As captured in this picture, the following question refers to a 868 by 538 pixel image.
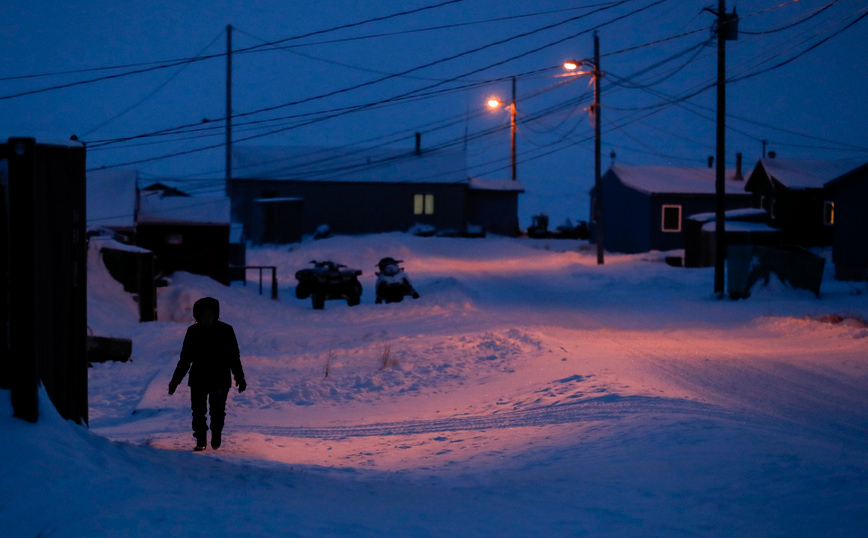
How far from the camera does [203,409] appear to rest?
7512 mm

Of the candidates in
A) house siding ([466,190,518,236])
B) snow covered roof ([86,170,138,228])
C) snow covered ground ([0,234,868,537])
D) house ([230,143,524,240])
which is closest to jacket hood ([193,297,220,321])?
snow covered ground ([0,234,868,537])

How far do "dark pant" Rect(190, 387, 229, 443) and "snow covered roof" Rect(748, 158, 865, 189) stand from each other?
3469cm

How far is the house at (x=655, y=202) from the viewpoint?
42812mm

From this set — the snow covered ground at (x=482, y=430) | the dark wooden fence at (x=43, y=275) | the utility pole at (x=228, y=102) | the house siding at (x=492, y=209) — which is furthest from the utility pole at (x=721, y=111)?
the house siding at (x=492, y=209)

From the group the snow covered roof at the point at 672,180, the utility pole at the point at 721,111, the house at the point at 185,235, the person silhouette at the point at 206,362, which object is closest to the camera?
the person silhouette at the point at 206,362

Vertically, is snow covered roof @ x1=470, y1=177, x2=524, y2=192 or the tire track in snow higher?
snow covered roof @ x1=470, y1=177, x2=524, y2=192

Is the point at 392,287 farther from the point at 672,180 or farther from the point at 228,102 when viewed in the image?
the point at 672,180

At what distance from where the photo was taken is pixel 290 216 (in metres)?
49.7

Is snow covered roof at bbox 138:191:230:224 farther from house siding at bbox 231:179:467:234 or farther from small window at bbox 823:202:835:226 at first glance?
small window at bbox 823:202:835:226

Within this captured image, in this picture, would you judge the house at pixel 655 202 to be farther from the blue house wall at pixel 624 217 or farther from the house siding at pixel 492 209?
the house siding at pixel 492 209

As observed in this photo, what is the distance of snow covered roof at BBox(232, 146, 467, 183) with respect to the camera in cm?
5441

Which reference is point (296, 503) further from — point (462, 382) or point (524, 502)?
point (462, 382)

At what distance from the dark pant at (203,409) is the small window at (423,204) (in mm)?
47860

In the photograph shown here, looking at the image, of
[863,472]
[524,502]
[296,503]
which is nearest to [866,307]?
[863,472]
